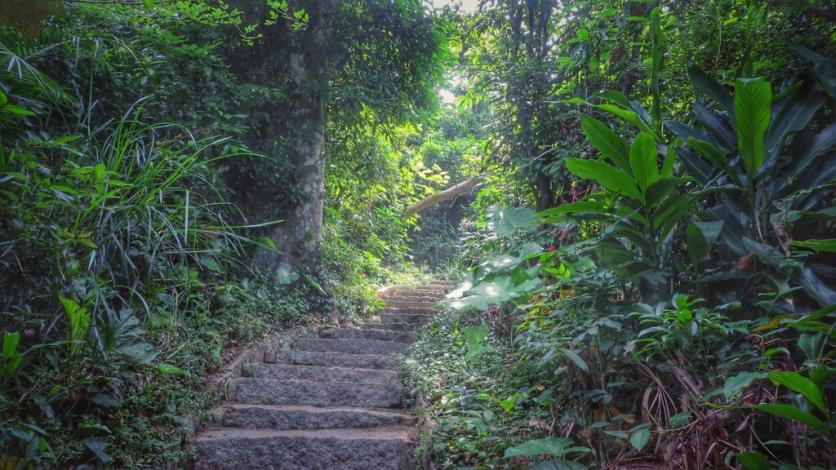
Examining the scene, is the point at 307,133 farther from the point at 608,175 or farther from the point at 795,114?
the point at 795,114

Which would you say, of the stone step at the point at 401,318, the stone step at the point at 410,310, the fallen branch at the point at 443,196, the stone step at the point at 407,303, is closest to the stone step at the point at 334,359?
the stone step at the point at 401,318

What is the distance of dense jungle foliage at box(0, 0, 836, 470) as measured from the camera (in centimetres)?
150

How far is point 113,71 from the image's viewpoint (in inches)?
112

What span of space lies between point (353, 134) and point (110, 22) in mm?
2731

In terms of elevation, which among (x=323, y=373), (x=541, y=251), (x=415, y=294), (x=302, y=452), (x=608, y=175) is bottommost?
(x=302, y=452)

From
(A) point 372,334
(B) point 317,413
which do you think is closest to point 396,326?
(A) point 372,334

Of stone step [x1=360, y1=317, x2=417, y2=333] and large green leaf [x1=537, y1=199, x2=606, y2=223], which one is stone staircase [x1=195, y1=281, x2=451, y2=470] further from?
large green leaf [x1=537, y1=199, x2=606, y2=223]

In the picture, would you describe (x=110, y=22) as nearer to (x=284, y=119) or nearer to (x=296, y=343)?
(x=284, y=119)

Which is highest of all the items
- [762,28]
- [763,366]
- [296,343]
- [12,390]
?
[762,28]

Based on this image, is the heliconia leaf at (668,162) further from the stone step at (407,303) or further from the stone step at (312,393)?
the stone step at (407,303)

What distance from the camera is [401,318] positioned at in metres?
5.39

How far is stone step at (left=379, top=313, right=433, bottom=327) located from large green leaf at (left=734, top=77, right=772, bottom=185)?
151 inches

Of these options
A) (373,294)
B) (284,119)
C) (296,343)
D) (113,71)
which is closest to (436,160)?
(373,294)

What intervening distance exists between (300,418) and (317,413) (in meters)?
0.10
